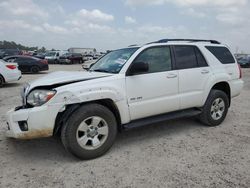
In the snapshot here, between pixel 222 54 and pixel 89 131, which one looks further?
pixel 222 54

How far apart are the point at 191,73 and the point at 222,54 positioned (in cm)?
119

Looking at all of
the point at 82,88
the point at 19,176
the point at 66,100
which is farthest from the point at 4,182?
the point at 82,88

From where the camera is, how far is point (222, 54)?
5.47m

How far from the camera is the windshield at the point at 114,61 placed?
4246mm

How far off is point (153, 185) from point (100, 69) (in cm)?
232

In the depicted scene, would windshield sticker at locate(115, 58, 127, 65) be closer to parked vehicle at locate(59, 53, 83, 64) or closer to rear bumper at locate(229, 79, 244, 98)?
rear bumper at locate(229, 79, 244, 98)

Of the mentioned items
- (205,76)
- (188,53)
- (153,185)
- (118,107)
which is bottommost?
(153,185)

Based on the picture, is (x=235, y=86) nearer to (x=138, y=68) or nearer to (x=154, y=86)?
(x=154, y=86)

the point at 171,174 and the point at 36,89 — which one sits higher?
the point at 36,89

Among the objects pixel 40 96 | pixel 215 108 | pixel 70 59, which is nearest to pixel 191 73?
pixel 215 108

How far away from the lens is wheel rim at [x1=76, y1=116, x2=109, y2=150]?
3.64 metres

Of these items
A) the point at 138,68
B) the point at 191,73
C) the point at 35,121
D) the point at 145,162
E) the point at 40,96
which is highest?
the point at 138,68

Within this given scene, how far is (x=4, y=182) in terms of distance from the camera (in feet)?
10.3

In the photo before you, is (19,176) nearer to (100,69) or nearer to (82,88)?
(82,88)
